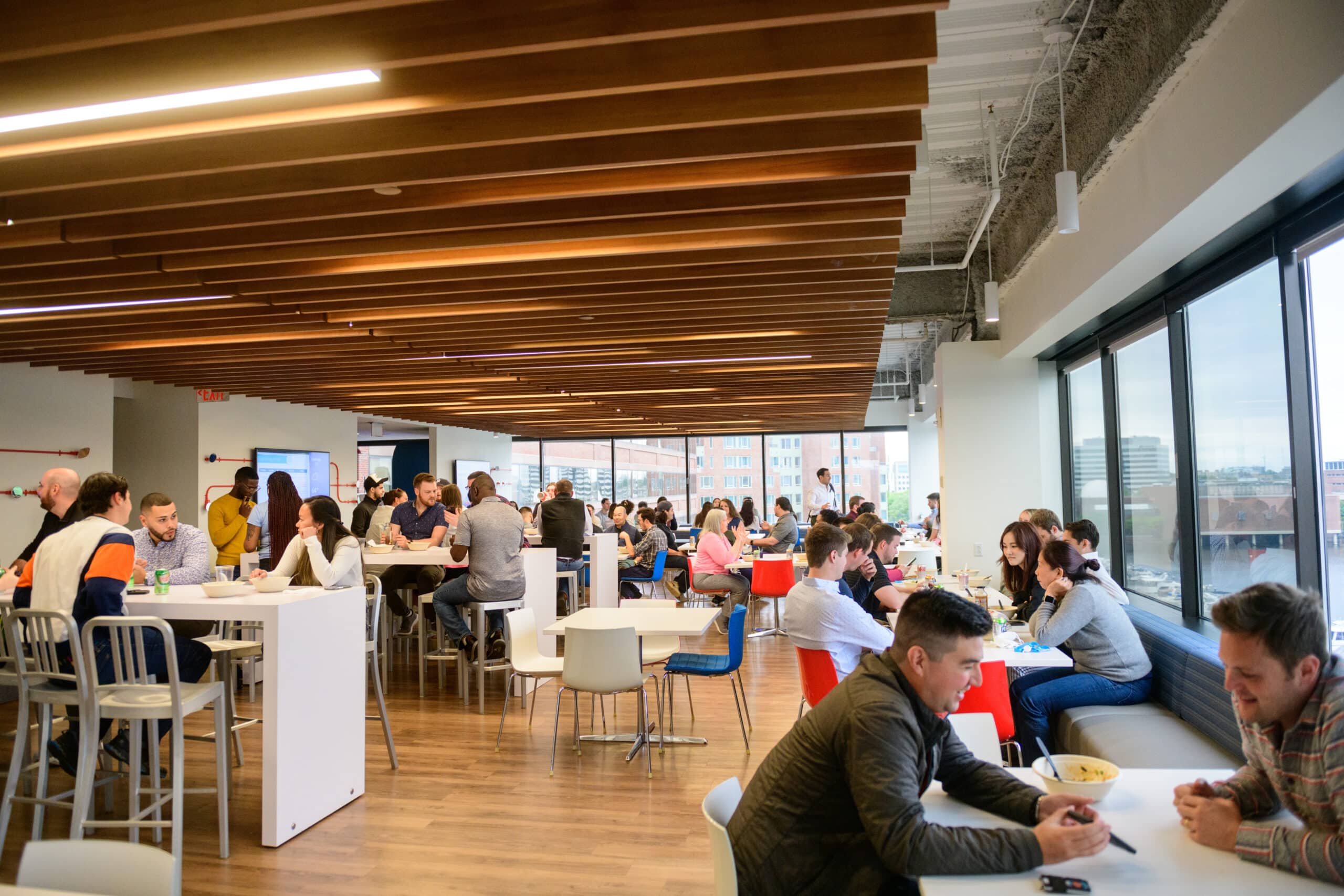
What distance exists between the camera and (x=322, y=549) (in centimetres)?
479

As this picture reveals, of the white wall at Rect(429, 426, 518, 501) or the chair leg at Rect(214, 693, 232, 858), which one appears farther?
the white wall at Rect(429, 426, 518, 501)

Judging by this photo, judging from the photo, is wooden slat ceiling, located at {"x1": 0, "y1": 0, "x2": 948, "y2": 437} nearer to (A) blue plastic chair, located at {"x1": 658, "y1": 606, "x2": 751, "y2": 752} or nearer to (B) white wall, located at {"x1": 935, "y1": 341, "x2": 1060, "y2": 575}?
(B) white wall, located at {"x1": 935, "y1": 341, "x2": 1060, "y2": 575}

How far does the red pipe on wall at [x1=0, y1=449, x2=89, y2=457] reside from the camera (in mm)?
8281

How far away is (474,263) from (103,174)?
1873 mm

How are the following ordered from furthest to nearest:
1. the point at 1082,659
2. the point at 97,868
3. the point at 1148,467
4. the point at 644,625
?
the point at 1148,467 < the point at 644,625 < the point at 1082,659 < the point at 97,868

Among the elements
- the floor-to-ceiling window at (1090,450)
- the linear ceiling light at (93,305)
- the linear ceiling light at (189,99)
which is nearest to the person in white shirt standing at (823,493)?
the floor-to-ceiling window at (1090,450)

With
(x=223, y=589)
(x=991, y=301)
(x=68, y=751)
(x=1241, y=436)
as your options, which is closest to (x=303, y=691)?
(x=223, y=589)

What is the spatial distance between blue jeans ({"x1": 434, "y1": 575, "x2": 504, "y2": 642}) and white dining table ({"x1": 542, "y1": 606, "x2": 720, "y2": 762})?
133cm

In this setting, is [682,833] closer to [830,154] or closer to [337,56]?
[830,154]

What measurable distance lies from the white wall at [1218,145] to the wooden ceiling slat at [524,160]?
1.22 meters

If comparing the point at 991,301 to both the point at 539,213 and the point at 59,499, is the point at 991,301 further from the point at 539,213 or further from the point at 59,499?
the point at 59,499

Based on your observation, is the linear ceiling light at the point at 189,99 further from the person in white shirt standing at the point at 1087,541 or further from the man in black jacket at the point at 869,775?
the person in white shirt standing at the point at 1087,541

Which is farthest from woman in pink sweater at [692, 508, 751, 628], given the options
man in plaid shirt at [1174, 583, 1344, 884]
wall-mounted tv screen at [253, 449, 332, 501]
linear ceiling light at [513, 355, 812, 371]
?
man in plaid shirt at [1174, 583, 1344, 884]

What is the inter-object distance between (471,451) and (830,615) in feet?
46.9
